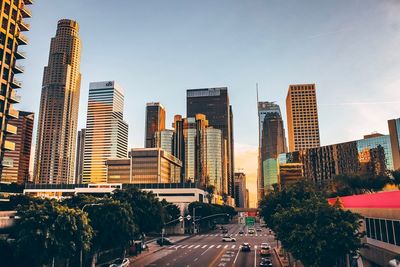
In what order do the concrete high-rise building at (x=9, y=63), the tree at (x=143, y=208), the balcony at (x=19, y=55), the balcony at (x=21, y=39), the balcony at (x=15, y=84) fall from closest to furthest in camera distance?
the tree at (x=143, y=208) → the concrete high-rise building at (x=9, y=63) → the balcony at (x=15, y=84) → the balcony at (x=19, y=55) → the balcony at (x=21, y=39)

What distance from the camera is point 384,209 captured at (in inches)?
1245

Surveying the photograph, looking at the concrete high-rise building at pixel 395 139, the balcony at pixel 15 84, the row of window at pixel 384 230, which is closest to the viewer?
the row of window at pixel 384 230

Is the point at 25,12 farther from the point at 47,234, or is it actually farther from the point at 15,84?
the point at 47,234

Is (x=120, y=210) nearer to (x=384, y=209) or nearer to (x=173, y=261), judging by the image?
(x=173, y=261)

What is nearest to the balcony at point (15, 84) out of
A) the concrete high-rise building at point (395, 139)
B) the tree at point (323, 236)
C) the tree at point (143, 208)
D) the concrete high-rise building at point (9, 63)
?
the concrete high-rise building at point (9, 63)

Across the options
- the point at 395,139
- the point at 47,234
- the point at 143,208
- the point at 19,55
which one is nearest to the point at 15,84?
the point at 19,55

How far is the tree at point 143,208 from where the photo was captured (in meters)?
63.7

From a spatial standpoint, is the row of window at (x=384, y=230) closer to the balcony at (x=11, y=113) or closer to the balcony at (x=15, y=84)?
the balcony at (x=11, y=113)

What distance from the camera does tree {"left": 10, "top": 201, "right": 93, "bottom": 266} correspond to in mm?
35531

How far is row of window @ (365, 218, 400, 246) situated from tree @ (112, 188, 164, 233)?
38.9m

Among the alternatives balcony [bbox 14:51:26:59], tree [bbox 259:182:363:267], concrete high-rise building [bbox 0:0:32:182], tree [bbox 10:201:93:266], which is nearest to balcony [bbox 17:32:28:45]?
concrete high-rise building [bbox 0:0:32:182]

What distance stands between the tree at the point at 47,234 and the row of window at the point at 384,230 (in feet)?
100

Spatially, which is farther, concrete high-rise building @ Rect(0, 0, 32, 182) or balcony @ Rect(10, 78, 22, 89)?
balcony @ Rect(10, 78, 22, 89)

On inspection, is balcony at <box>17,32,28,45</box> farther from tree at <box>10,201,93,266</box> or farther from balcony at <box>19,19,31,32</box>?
tree at <box>10,201,93,266</box>
